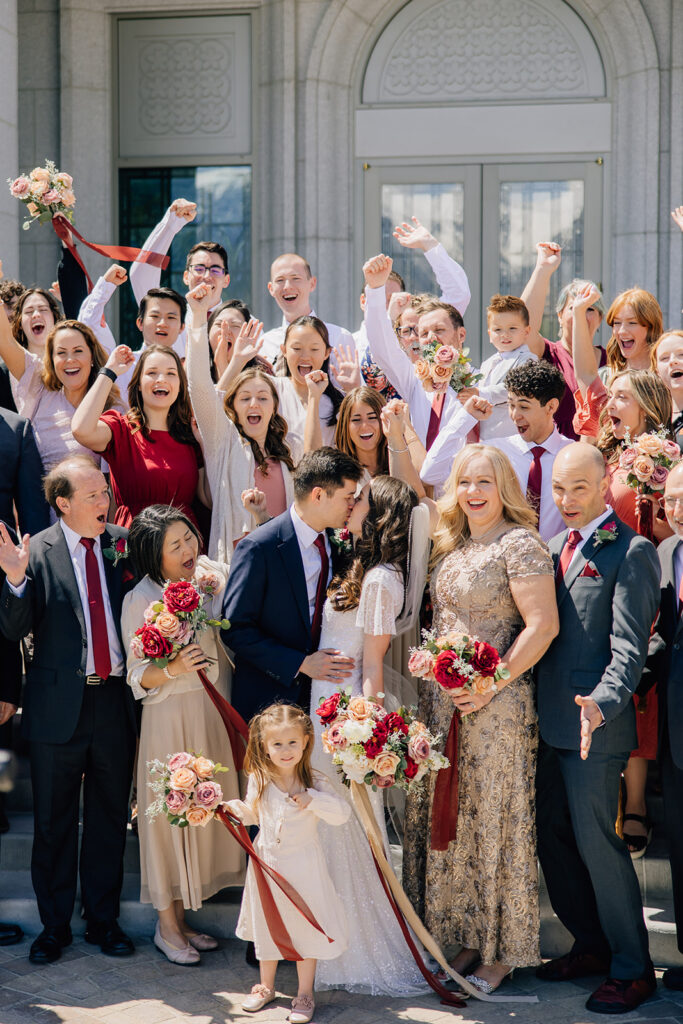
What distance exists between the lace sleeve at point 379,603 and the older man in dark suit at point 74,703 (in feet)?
3.97

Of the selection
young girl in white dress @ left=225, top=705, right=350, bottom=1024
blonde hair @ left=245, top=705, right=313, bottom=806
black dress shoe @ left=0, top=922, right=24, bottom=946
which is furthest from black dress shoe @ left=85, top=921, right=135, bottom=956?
blonde hair @ left=245, top=705, right=313, bottom=806

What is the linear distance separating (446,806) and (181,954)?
57.1 inches

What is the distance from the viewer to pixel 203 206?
1151 centimetres

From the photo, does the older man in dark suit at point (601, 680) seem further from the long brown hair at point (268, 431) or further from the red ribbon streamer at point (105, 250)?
the red ribbon streamer at point (105, 250)

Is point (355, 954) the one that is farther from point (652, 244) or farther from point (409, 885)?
point (652, 244)

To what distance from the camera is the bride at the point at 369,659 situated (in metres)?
5.38

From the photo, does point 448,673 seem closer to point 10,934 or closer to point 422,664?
point 422,664

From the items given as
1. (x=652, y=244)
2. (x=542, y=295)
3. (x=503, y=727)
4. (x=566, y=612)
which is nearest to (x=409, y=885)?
(x=503, y=727)

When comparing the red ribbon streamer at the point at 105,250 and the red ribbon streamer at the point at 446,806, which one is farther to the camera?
the red ribbon streamer at the point at 105,250

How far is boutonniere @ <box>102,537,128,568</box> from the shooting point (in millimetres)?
5777

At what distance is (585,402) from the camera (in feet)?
23.9

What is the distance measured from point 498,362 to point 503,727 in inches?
101

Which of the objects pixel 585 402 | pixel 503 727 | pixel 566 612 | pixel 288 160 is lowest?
pixel 503 727

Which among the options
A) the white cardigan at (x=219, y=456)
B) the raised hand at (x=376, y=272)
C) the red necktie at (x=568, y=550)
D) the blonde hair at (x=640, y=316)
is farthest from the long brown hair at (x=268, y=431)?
the blonde hair at (x=640, y=316)
